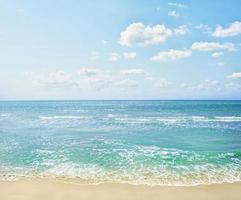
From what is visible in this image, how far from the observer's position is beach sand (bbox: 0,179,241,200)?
8.74m

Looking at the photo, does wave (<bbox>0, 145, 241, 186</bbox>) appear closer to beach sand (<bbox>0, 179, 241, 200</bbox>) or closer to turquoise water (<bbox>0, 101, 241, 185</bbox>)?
turquoise water (<bbox>0, 101, 241, 185</bbox>)

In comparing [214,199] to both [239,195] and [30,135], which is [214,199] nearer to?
[239,195]

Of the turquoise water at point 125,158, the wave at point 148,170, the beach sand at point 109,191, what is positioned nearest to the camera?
the beach sand at point 109,191

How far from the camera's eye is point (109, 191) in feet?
30.3

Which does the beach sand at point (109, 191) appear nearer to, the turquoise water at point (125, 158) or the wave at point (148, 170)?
the wave at point (148, 170)

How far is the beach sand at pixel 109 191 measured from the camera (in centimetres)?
874

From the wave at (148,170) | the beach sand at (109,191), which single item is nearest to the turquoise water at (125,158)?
the wave at (148,170)

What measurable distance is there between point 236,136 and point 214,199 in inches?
546

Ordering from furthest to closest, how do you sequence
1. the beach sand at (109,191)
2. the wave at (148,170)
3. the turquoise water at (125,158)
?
the turquoise water at (125,158), the wave at (148,170), the beach sand at (109,191)

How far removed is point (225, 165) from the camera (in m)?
12.7

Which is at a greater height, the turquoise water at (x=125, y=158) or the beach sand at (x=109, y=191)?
the turquoise water at (x=125, y=158)

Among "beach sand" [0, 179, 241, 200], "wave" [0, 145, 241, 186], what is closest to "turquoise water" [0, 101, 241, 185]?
"wave" [0, 145, 241, 186]

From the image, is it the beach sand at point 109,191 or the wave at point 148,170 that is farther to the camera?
the wave at point 148,170

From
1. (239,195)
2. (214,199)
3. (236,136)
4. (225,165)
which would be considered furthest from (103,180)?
(236,136)
